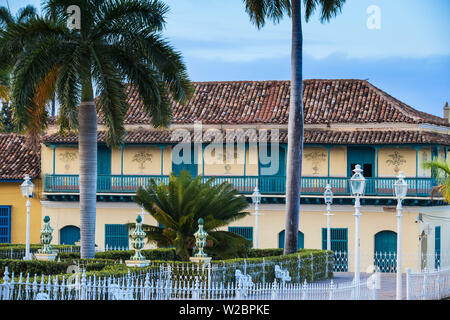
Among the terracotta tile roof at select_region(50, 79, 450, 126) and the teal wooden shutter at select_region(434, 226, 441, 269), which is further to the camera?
the terracotta tile roof at select_region(50, 79, 450, 126)

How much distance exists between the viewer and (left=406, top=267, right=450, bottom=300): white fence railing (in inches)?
846

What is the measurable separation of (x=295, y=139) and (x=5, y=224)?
17619mm

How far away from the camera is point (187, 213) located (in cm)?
2270

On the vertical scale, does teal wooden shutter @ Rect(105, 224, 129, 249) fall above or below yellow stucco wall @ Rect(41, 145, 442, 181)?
below

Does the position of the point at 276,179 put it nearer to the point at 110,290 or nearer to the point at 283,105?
the point at 283,105

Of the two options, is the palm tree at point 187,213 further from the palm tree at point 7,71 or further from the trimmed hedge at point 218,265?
the palm tree at point 7,71

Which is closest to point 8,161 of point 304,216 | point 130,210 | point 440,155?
point 130,210

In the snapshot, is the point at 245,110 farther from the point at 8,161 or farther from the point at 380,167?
the point at 8,161

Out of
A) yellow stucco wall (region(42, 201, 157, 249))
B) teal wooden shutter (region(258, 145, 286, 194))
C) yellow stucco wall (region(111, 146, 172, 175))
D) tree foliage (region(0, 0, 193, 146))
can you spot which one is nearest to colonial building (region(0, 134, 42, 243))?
yellow stucco wall (region(42, 201, 157, 249))

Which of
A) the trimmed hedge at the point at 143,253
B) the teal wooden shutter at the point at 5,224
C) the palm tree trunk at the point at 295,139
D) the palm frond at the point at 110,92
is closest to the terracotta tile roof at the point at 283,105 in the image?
the teal wooden shutter at the point at 5,224

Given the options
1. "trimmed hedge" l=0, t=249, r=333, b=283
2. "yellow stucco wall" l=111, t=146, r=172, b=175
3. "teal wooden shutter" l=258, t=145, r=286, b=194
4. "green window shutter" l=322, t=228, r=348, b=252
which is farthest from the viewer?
"yellow stucco wall" l=111, t=146, r=172, b=175

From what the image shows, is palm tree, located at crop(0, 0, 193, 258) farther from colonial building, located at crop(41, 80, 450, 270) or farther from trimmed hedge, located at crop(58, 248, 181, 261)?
colonial building, located at crop(41, 80, 450, 270)

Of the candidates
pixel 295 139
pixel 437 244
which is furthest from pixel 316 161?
pixel 295 139

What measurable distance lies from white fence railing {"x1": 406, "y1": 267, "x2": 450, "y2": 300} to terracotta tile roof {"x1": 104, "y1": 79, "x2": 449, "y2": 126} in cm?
1323
